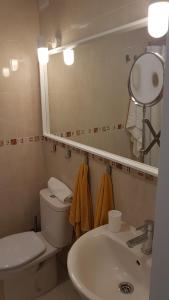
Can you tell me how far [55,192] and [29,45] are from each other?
1140mm

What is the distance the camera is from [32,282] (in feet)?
6.01

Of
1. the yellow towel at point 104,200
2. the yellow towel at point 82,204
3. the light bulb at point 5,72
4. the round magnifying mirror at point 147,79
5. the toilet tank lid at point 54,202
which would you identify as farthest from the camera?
the light bulb at point 5,72

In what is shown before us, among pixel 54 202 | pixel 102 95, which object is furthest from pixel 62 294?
pixel 102 95

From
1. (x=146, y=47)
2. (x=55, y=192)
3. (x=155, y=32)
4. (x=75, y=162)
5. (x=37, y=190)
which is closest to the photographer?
(x=155, y=32)

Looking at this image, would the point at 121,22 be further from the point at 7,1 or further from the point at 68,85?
the point at 7,1

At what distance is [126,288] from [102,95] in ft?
3.41

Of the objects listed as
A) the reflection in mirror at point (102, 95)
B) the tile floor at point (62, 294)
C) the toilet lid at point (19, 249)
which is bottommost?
the tile floor at point (62, 294)

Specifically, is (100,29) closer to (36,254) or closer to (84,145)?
(84,145)

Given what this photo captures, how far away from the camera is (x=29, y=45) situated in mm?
1864

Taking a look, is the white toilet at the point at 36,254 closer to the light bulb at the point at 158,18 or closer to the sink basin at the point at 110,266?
the sink basin at the point at 110,266

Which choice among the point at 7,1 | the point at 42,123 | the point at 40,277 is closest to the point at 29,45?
the point at 7,1

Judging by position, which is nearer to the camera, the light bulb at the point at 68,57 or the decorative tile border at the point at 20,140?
the light bulb at the point at 68,57

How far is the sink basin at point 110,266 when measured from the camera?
1.04m

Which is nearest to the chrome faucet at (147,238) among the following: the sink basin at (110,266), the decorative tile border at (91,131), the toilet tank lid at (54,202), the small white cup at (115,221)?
the sink basin at (110,266)
